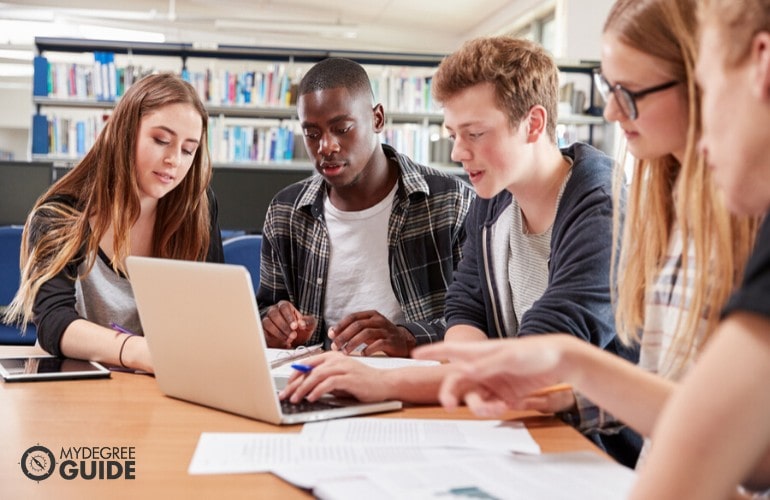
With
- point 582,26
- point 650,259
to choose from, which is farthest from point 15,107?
point 650,259

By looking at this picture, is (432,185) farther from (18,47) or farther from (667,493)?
(18,47)

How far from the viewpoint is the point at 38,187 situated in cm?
378

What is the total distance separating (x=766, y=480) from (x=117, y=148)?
1597 mm

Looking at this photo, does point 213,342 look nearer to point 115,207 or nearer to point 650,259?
point 650,259

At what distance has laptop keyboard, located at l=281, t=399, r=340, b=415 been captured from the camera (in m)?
1.11

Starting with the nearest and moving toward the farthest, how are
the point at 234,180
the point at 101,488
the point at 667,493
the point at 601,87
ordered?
the point at 667,493 → the point at 101,488 → the point at 601,87 → the point at 234,180

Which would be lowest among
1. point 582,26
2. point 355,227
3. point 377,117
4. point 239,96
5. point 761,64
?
point 355,227

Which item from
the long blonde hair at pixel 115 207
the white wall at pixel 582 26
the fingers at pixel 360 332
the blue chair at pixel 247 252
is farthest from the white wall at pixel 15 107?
the fingers at pixel 360 332

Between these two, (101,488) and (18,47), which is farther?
(18,47)

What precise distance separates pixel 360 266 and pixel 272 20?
8.42 metres

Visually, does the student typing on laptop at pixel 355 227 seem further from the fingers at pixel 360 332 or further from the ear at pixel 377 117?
the fingers at pixel 360 332

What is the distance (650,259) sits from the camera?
3.83ft

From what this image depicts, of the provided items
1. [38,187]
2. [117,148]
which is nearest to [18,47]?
[38,187]

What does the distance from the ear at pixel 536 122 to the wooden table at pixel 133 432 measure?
67cm
